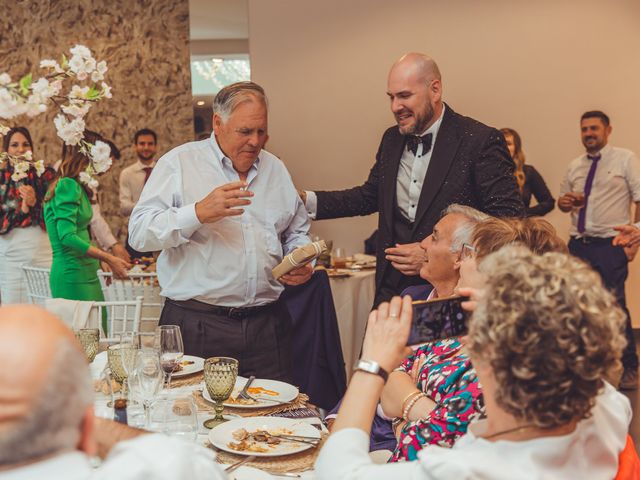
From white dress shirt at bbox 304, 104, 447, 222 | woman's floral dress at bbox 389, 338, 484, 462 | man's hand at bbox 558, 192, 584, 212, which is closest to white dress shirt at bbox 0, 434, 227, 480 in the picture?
woman's floral dress at bbox 389, 338, 484, 462

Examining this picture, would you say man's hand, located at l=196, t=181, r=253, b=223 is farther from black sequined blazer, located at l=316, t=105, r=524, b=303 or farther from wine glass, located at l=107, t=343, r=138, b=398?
black sequined blazer, located at l=316, t=105, r=524, b=303

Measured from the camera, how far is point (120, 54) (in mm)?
7738

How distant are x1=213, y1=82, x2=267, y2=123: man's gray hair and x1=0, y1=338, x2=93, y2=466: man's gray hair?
2.08 metres

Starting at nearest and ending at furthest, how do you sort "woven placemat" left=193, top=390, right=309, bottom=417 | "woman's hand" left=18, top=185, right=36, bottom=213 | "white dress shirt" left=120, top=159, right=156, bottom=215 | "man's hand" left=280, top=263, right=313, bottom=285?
1. "woven placemat" left=193, top=390, right=309, bottom=417
2. "man's hand" left=280, top=263, right=313, bottom=285
3. "woman's hand" left=18, top=185, right=36, bottom=213
4. "white dress shirt" left=120, top=159, right=156, bottom=215

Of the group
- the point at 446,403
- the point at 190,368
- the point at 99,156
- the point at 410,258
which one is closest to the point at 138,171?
the point at 410,258

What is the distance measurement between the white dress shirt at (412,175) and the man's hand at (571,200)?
2.87m

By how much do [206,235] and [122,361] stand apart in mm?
960

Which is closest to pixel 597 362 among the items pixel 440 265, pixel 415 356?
pixel 415 356

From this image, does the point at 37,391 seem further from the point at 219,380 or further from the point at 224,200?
the point at 224,200

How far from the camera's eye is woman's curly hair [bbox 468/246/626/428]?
1.07 m

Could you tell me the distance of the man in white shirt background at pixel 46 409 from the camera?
84cm

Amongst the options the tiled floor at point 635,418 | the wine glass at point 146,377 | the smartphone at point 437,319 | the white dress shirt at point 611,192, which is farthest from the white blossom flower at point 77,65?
the white dress shirt at point 611,192

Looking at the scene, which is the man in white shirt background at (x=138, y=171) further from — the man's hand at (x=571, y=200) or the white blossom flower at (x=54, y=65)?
the white blossom flower at (x=54, y=65)

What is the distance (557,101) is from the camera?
684 cm
